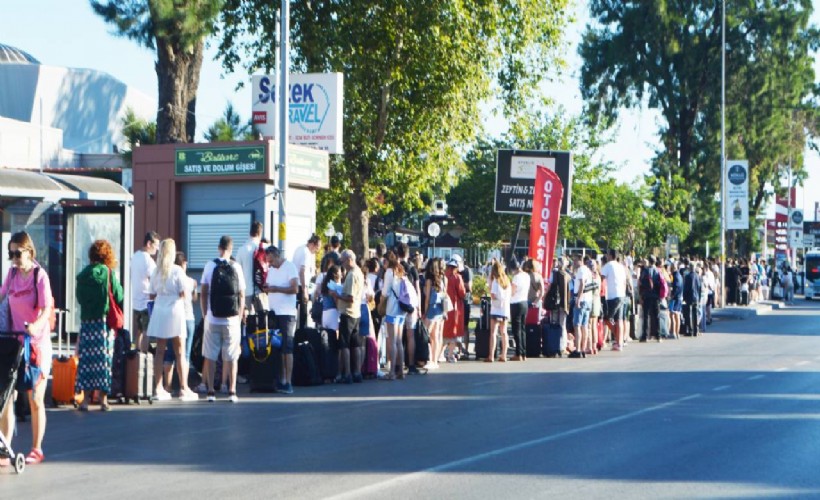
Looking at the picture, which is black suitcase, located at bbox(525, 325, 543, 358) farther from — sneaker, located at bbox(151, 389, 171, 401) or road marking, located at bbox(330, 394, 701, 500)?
sneaker, located at bbox(151, 389, 171, 401)

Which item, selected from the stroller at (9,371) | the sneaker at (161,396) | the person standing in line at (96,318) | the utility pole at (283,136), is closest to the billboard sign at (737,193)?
the utility pole at (283,136)

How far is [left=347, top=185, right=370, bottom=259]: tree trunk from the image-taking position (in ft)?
114

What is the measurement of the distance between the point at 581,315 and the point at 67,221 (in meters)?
9.61

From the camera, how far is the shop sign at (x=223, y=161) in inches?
794

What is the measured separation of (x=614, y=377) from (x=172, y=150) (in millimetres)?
8462

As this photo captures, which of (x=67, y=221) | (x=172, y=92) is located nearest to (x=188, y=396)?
(x=67, y=221)

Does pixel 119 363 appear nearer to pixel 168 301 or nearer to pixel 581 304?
pixel 168 301

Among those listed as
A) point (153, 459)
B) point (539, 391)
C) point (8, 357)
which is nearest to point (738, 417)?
point (539, 391)

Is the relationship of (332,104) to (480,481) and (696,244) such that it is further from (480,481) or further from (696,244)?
(696,244)

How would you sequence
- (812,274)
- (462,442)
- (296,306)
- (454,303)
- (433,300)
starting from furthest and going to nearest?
(812,274)
(454,303)
(433,300)
(296,306)
(462,442)

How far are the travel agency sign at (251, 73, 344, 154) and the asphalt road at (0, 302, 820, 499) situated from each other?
8304mm

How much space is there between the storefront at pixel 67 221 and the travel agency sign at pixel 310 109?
6.44 m

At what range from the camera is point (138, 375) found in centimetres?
1442

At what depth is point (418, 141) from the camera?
117 feet
